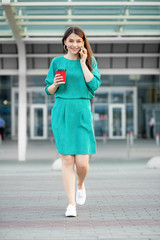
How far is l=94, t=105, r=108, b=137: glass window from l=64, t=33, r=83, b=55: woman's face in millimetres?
29225

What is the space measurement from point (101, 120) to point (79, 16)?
22.9 metres

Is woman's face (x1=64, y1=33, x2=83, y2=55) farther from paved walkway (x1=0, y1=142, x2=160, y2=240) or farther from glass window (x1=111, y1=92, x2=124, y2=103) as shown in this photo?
glass window (x1=111, y1=92, x2=124, y2=103)

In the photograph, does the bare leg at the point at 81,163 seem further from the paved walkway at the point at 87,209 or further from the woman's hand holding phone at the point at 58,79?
the woman's hand holding phone at the point at 58,79

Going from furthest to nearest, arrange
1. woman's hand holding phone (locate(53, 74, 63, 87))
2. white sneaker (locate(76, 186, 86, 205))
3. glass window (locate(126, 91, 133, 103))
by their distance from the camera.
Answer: glass window (locate(126, 91, 133, 103)) → white sneaker (locate(76, 186, 86, 205)) → woman's hand holding phone (locate(53, 74, 63, 87))

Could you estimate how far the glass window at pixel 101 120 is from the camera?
34.6 m

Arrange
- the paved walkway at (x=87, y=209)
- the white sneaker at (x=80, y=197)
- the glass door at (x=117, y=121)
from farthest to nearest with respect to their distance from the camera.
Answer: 1. the glass door at (x=117, y=121)
2. the white sneaker at (x=80, y=197)
3. the paved walkway at (x=87, y=209)

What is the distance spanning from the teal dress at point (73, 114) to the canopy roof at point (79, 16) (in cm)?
630

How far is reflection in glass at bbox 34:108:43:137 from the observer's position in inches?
1356

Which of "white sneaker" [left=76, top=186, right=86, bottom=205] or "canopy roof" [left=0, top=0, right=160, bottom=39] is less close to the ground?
"canopy roof" [left=0, top=0, right=160, bottom=39]

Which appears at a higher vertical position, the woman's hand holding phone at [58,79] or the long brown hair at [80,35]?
the long brown hair at [80,35]

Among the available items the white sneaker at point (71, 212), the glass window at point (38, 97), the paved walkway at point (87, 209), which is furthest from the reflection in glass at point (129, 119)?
the white sneaker at point (71, 212)

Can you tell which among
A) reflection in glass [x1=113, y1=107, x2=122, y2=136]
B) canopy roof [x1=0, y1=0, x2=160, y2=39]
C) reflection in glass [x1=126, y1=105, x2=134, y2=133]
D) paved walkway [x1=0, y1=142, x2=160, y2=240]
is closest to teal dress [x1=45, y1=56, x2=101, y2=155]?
paved walkway [x1=0, y1=142, x2=160, y2=240]

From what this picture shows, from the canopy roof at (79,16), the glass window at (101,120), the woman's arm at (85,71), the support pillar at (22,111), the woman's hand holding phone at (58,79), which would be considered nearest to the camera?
the woman's hand holding phone at (58,79)

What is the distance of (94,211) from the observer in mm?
5656
